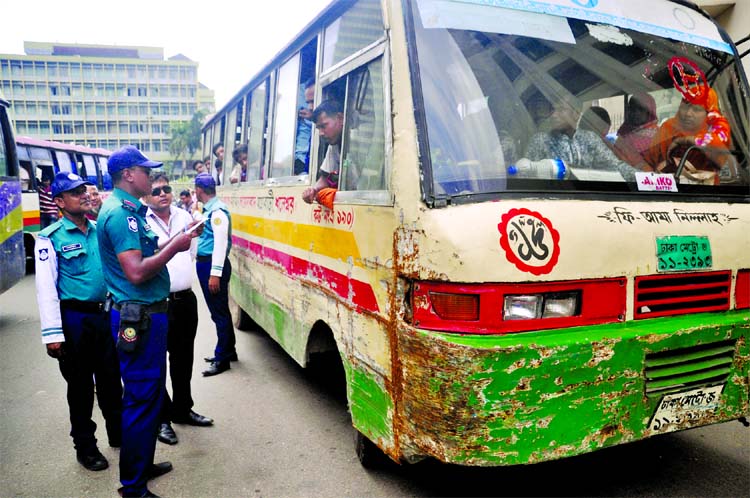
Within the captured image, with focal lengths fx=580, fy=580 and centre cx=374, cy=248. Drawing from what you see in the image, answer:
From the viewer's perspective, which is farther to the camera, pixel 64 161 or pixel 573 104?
pixel 64 161

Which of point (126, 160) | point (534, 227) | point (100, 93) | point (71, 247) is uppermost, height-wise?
point (100, 93)

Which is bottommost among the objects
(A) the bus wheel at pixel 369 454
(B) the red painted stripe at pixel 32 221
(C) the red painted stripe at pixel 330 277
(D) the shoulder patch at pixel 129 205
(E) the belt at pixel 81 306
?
(A) the bus wheel at pixel 369 454

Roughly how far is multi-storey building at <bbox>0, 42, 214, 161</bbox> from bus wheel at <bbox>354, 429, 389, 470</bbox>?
95570 mm

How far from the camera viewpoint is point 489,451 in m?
2.46

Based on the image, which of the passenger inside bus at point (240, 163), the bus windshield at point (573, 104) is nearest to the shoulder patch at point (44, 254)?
the bus windshield at point (573, 104)

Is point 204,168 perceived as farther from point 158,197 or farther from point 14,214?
point 158,197

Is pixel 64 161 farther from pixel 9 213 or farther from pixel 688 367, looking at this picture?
pixel 688 367

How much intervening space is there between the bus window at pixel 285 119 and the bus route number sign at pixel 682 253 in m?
2.93

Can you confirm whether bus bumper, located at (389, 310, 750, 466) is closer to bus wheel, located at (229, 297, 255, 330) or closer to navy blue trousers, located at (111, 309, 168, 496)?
navy blue trousers, located at (111, 309, 168, 496)

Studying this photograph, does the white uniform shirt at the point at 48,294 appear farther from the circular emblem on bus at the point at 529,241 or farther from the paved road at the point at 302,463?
the circular emblem on bus at the point at 529,241

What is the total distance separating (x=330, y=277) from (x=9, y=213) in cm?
642

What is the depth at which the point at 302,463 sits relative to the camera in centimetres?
363

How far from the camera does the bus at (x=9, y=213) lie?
767 centimetres

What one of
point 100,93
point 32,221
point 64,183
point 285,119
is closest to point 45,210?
point 32,221
